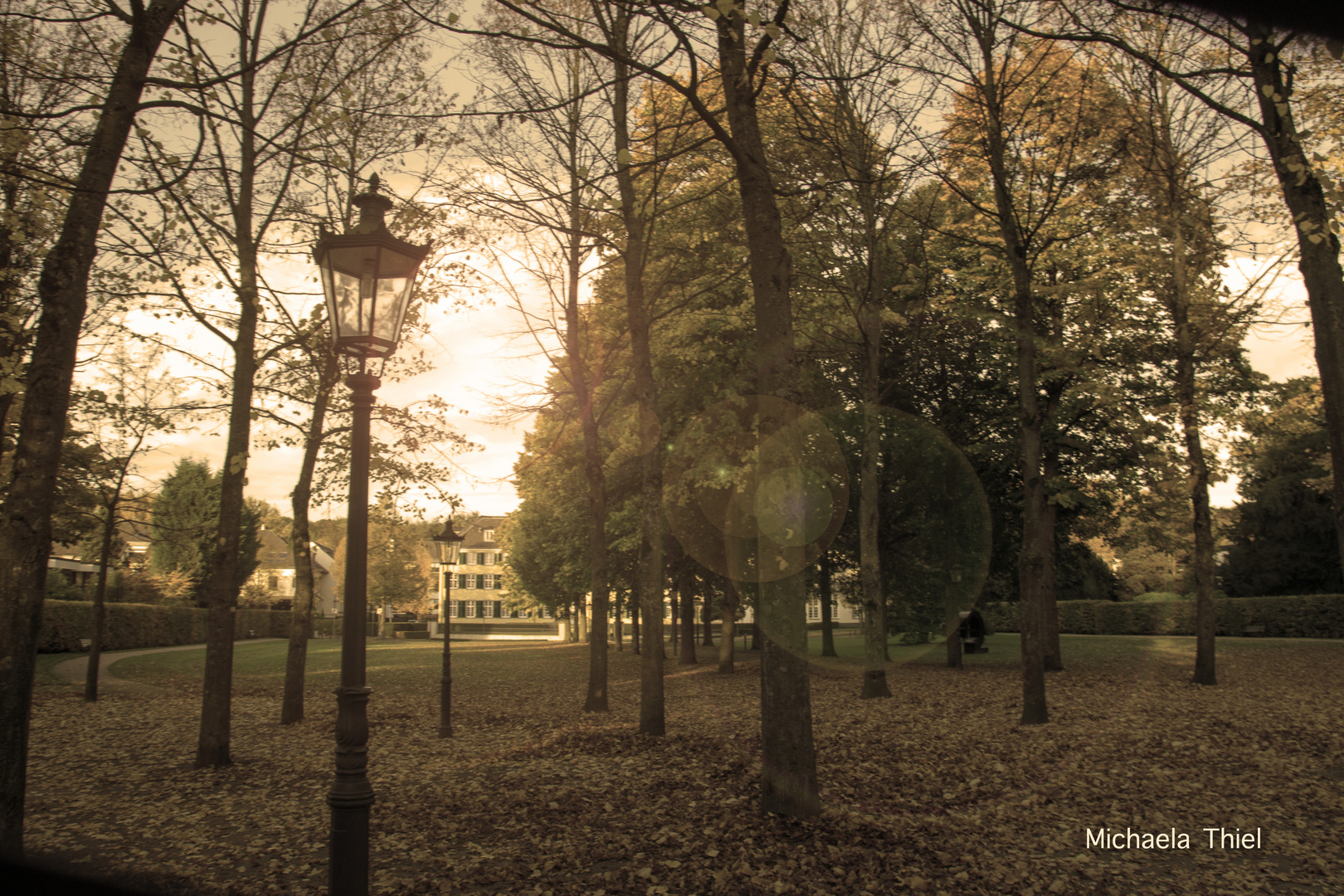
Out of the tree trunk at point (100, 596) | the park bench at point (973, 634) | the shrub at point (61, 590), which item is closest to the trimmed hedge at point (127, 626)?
the shrub at point (61, 590)

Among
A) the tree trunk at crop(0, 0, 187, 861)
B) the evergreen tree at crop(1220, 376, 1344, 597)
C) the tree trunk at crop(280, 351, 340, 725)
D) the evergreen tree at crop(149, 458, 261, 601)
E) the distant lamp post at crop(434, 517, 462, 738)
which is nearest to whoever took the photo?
the tree trunk at crop(0, 0, 187, 861)

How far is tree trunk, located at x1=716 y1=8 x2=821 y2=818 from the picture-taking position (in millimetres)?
6754

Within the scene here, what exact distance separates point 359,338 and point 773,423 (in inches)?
150

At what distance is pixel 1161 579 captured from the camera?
178ft

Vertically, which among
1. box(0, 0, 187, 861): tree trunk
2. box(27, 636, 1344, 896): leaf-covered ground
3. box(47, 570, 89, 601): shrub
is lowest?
box(27, 636, 1344, 896): leaf-covered ground

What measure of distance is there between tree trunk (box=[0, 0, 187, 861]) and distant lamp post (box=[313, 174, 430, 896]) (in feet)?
6.35

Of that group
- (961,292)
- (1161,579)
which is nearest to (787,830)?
(961,292)

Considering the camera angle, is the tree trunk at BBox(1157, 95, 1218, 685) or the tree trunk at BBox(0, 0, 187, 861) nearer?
the tree trunk at BBox(0, 0, 187, 861)

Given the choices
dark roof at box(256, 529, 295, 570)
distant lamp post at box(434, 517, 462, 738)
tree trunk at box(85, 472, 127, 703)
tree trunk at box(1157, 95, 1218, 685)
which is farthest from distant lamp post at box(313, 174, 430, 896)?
dark roof at box(256, 529, 295, 570)

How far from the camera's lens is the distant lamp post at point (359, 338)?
4805 millimetres

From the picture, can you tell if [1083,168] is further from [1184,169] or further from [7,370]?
[7,370]

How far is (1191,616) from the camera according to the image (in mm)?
Result: 39781

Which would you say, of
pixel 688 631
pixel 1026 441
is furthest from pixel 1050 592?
pixel 1026 441

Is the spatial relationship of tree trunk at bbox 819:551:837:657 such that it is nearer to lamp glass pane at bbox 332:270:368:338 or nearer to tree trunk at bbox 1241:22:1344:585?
tree trunk at bbox 1241:22:1344:585
